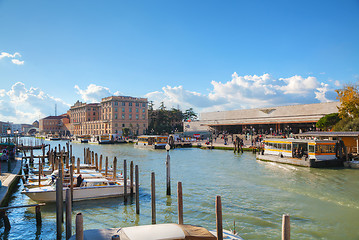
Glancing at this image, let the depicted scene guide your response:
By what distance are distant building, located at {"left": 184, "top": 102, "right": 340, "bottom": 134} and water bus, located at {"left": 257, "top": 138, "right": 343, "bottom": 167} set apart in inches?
753

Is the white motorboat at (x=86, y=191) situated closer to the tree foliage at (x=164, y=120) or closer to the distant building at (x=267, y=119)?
the distant building at (x=267, y=119)

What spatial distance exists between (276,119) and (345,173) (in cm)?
4577

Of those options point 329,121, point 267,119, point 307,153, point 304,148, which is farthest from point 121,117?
point 307,153

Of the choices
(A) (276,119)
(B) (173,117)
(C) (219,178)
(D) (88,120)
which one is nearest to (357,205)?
(C) (219,178)

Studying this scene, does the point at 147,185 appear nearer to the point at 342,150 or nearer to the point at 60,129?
the point at 342,150

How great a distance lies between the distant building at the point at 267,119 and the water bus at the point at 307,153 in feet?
62.7

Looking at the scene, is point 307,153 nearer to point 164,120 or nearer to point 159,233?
point 159,233

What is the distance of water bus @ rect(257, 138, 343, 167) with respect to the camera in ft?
93.4

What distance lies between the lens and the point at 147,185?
2109cm

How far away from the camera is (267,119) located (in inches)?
2835

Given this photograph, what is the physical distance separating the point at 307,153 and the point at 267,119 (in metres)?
42.7

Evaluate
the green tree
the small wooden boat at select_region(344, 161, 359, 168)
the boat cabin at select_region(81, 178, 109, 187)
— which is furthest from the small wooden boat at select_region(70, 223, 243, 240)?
the green tree

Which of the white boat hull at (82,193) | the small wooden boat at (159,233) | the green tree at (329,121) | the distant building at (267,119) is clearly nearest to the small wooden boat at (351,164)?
the white boat hull at (82,193)

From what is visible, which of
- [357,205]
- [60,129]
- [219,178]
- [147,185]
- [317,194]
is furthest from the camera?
[60,129]
